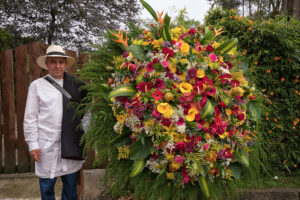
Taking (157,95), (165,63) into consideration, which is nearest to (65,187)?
(157,95)

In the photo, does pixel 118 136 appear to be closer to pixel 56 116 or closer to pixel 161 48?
pixel 161 48

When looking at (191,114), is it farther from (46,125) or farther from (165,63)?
(46,125)

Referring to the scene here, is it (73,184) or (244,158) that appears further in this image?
(73,184)

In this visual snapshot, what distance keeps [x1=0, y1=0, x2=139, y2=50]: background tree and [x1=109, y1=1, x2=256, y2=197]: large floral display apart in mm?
8575

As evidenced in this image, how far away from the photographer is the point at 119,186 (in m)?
1.28

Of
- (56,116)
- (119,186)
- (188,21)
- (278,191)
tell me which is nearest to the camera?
(119,186)

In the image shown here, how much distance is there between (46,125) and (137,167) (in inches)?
46.1

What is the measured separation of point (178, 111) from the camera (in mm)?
1030

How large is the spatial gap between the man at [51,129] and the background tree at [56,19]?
25.4 feet

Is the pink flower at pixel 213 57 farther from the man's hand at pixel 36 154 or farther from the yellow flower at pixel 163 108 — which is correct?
the man's hand at pixel 36 154

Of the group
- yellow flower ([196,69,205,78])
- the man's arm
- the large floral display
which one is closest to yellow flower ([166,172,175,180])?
the large floral display

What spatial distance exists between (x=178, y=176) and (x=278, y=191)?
2.25 meters

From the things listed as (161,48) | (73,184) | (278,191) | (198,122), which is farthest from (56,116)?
(278,191)

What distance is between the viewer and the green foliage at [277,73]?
8.96 feet
